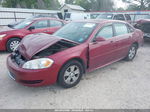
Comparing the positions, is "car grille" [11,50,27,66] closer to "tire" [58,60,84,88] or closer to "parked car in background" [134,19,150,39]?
"tire" [58,60,84,88]

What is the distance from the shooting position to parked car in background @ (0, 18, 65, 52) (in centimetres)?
503

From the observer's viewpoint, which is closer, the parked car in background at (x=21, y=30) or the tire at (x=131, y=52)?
the tire at (x=131, y=52)

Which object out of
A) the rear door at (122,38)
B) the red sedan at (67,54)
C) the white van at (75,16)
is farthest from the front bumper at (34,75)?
the white van at (75,16)

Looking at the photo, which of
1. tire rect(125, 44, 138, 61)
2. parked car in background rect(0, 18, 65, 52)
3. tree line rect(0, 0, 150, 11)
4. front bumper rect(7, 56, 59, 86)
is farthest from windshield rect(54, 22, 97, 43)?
tree line rect(0, 0, 150, 11)

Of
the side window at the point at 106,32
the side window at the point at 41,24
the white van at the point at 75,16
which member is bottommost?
the side window at the point at 106,32

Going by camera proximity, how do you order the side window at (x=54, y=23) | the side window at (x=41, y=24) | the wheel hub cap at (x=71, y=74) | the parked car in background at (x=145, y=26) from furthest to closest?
the parked car in background at (x=145, y=26) < the side window at (x=54, y=23) < the side window at (x=41, y=24) < the wheel hub cap at (x=71, y=74)

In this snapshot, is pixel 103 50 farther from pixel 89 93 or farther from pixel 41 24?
pixel 41 24

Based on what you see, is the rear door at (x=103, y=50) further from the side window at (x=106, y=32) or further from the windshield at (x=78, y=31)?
the windshield at (x=78, y=31)

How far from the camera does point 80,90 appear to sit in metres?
2.85

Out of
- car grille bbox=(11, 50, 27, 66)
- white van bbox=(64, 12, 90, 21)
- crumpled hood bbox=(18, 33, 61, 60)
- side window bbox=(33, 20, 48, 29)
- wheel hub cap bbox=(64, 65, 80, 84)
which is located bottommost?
wheel hub cap bbox=(64, 65, 80, 84)

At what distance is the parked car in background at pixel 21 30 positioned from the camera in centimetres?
503

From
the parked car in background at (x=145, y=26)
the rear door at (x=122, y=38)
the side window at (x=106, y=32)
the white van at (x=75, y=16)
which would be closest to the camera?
the side window at (x=106, y=32)

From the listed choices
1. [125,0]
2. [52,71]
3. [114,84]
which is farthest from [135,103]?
[125,0]

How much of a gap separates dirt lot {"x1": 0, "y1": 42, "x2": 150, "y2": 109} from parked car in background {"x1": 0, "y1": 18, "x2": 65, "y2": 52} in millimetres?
1917
